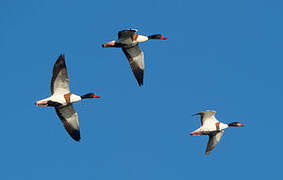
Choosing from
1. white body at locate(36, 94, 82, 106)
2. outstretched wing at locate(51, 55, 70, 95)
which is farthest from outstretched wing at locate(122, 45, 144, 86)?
outstretched wing at locate(51, 55, 70, 95)

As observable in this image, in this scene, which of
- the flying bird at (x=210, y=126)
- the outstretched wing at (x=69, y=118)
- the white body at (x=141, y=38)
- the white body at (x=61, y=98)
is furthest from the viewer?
the white body at (x=141, y=38)

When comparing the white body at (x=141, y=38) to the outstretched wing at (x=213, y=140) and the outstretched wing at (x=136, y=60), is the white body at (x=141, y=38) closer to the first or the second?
the outstretched wing at (x=136, y=60)

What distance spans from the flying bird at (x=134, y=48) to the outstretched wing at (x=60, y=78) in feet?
17.5

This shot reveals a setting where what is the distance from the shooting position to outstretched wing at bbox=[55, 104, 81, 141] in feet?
158

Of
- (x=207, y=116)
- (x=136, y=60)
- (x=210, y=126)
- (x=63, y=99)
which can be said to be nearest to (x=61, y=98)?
(x=63, y=99)

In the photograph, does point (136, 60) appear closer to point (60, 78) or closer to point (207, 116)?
point (207, 116)

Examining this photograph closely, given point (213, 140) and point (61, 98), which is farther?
point (213, 140)

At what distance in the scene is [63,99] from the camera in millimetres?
47156

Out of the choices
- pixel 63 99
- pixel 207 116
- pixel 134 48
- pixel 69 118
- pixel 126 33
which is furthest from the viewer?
pixel 134 48

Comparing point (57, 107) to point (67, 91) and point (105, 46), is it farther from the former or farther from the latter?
point (105, 46)

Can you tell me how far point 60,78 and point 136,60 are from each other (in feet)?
24.5

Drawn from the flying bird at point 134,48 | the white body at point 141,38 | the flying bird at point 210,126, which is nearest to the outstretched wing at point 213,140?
the flying bird at point 210,126

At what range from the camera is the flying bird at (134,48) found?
51.0 m

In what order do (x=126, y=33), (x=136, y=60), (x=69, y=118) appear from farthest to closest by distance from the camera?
(x=136, y=60) < (x=126, y=33) < (x=69, y=118)
